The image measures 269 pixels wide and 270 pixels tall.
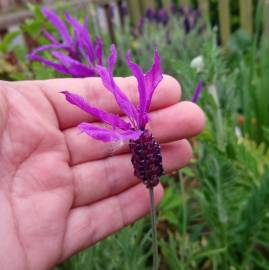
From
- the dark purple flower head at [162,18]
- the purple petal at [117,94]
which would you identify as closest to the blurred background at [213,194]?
the purple petal at [117,94]

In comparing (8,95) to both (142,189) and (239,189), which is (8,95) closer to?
(142,189)

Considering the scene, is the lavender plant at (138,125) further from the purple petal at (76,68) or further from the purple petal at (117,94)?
the purple petal at (76,68)

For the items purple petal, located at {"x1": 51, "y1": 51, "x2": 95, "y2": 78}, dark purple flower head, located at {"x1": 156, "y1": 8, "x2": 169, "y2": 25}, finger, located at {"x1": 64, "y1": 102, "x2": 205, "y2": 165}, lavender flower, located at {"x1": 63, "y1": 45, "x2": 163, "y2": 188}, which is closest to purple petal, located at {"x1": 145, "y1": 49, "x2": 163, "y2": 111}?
lavender flower, located at {"x1": 63, "y1": 45, "x2": 163, "y2": 188}

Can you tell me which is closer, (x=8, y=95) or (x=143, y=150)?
(x=143, y=150)

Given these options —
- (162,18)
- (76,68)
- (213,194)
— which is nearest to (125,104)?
(76,68)

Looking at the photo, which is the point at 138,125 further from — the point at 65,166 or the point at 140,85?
the point at 65,166

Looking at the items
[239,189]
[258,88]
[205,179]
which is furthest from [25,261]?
[258,88]

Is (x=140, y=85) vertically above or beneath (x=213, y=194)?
above

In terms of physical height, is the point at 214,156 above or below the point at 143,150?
below
